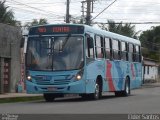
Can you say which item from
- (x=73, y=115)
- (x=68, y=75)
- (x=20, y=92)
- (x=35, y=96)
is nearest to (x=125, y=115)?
(x=73, y=115)

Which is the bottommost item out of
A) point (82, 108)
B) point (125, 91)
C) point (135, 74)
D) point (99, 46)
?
point (125, 91)

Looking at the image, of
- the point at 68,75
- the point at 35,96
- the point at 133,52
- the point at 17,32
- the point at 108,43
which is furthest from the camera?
the point at 17,32

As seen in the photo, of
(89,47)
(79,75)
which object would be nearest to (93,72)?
(89,47)

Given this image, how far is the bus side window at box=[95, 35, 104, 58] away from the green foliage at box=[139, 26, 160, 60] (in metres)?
69.6

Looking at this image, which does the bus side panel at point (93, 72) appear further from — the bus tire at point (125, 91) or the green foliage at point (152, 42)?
the green foliage at point (152, 42)

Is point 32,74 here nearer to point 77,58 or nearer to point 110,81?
point 77,58

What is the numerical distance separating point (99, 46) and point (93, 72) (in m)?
1.48

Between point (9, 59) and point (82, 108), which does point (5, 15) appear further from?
point (82, 108)

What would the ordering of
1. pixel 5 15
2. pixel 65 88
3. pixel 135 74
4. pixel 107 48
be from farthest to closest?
1. pixel 5 15
2. pixel 135 74
3. pixel 107 48
4. pixel 65 88

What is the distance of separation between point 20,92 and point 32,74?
10.3 m

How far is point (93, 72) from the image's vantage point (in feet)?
77.3

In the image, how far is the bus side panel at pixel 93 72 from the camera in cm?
2273

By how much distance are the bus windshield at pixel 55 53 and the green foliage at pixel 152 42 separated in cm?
7228

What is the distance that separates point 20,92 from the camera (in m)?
32.7
